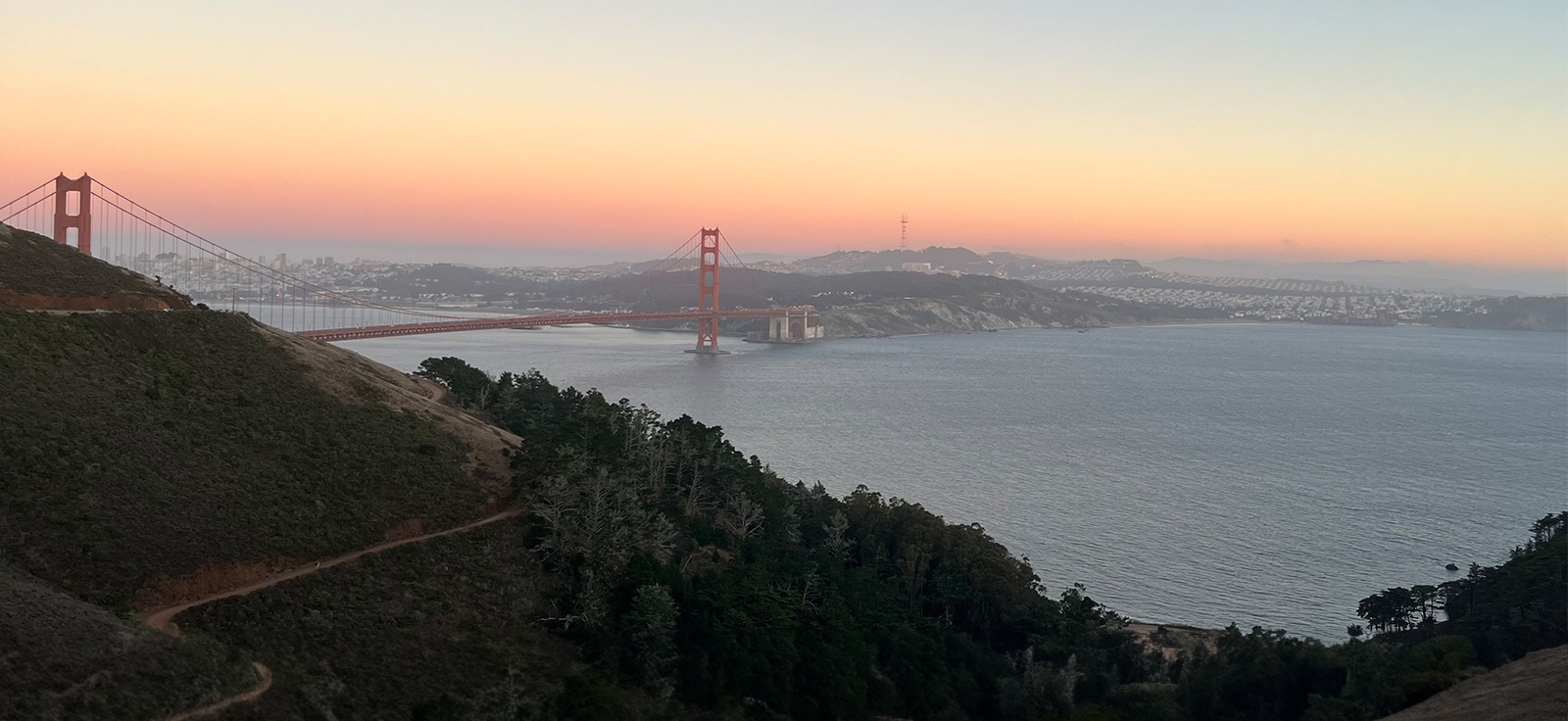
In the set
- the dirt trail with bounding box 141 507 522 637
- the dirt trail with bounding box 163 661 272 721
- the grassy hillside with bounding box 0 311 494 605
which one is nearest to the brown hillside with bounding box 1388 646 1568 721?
the dirt trail with bounding box 141 507 522 637

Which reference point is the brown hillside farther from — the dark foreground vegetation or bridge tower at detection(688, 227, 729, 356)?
bridge tower at detection(688, 227, 729, 356)

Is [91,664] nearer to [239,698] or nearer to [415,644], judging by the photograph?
[239,698]

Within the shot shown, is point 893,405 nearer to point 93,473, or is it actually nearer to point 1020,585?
point 1020,585

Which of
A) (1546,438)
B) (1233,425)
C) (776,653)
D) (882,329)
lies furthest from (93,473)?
(882,329)

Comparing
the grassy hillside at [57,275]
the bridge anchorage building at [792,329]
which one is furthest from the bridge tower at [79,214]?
the bridge anchorage building at [792,329]

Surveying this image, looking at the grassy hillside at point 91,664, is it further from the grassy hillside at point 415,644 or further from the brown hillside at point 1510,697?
the brown hillside at point 1510,697

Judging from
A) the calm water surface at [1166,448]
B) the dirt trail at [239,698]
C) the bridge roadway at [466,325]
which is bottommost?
the calm water surface at [1166,448]
